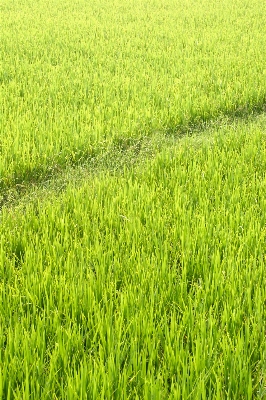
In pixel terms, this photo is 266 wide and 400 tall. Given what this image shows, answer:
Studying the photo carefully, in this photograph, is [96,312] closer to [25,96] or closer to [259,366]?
[259,366]

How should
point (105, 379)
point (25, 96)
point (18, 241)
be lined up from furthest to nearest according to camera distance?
point (25, 96) → point (18, 241) → point (105, 379)

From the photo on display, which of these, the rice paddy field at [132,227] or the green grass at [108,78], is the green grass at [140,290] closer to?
the rice paddy field at [132,227]

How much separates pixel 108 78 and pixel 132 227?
12.8ft

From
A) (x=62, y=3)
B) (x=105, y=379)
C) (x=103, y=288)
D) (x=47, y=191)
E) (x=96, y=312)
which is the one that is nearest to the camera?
(x=105, y=379)

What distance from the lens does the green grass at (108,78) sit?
4348 millimetres

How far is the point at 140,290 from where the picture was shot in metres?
2.06

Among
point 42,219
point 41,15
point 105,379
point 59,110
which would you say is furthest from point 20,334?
point 41,15

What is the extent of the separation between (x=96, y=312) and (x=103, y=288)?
0.67ft

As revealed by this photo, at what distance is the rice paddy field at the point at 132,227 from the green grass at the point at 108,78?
26 millimetres

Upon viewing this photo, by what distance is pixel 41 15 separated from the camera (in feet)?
36.0

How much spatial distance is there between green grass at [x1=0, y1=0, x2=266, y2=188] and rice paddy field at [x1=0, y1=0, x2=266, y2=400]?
3 centimetres

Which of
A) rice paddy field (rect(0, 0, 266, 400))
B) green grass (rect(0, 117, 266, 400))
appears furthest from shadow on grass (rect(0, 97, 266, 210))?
green grass (rect(0, 117, 266, 400))

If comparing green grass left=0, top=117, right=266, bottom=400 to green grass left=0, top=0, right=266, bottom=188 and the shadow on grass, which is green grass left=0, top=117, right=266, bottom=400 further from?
green grass left=0, top=0, right=266, bottom=188

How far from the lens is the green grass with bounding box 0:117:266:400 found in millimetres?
1636
